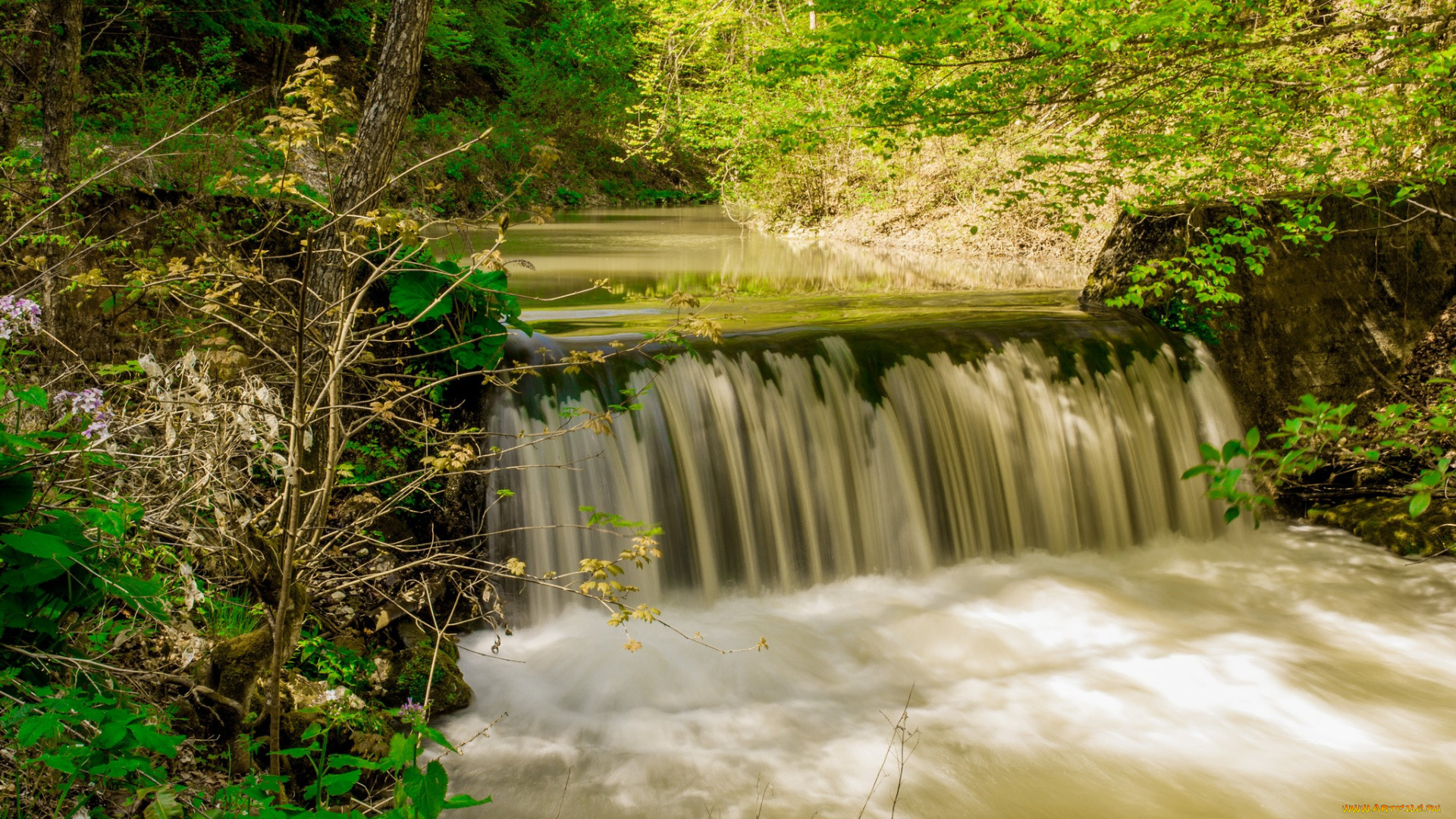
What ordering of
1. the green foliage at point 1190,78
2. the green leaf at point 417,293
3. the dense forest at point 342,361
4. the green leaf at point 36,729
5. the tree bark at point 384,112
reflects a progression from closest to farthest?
the green leaf at point 36,729 < the dense forest at point 342,361 < the tree bark at point 384,112 < the green leaf at point 417,293 < the green foliage at point 1190,78

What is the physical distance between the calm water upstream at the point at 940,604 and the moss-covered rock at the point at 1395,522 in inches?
8.3

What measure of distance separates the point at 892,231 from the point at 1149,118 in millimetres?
11001

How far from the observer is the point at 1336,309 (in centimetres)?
800

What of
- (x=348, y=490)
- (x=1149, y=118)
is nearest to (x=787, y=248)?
(x=1149, y=118)

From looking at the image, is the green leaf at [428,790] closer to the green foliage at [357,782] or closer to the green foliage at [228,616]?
the green foliage at [357,782]

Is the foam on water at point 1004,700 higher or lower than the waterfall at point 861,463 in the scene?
lower

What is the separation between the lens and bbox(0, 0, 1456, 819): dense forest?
7.89 feet

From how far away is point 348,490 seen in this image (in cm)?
475

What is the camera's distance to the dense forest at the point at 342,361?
7.89 feet

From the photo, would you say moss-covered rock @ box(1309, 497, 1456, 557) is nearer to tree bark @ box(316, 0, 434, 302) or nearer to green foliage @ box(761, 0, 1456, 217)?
green foliage @ box(761, 0, 1456, 217)

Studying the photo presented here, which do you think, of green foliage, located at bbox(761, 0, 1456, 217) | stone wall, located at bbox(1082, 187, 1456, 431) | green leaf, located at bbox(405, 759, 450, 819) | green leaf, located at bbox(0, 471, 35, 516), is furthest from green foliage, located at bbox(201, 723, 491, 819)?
stone wall, located at bbox(1082, 187, 1456, 431)

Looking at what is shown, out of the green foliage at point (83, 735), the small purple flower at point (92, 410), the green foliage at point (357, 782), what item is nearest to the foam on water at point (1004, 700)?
the green foliage at point (357, 782)

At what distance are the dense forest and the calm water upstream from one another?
31cm

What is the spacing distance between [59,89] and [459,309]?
2.67 metres
